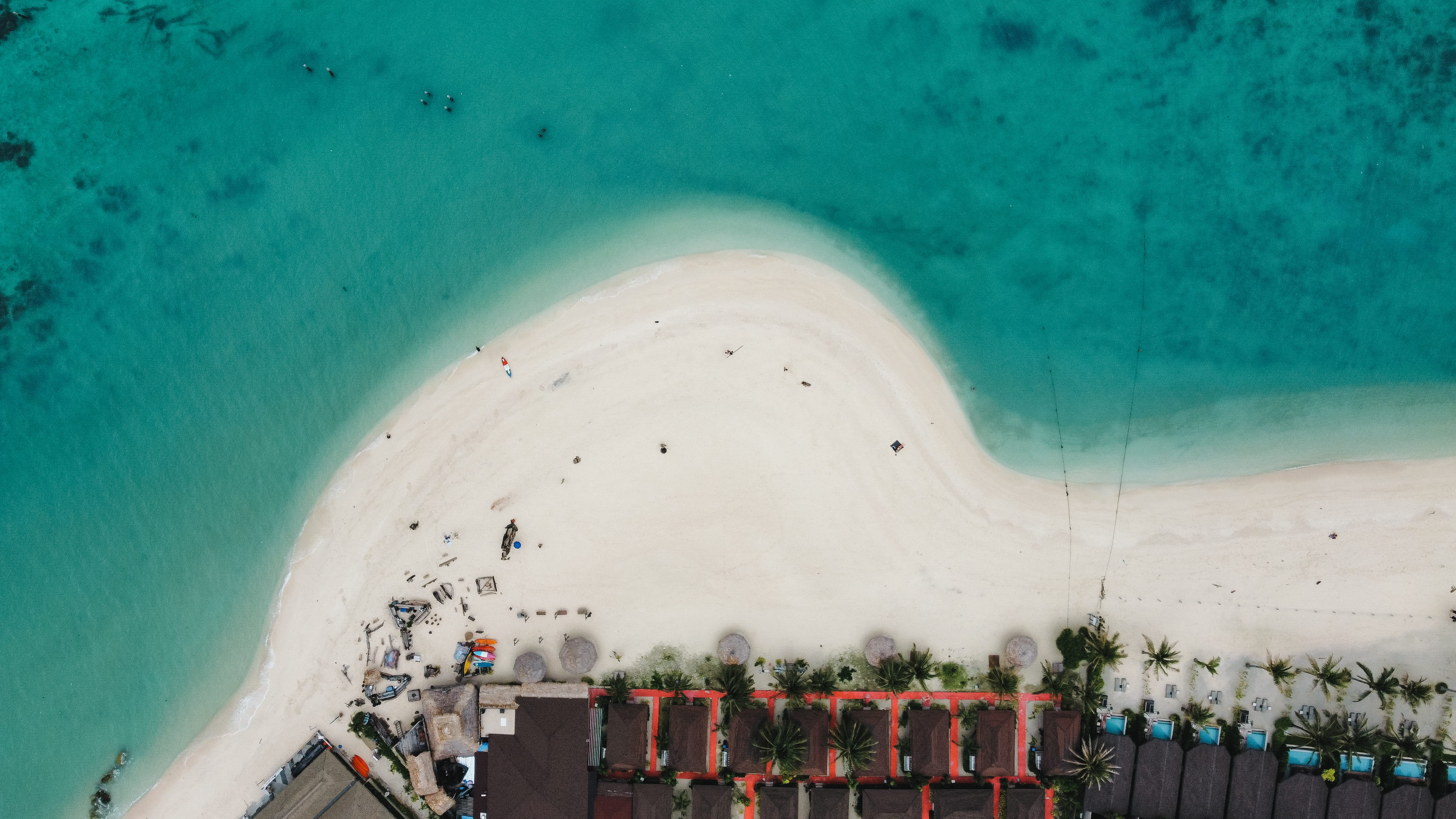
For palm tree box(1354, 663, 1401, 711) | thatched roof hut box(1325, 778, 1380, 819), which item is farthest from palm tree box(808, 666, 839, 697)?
palm tree box(1354, 663, 1401, 711)

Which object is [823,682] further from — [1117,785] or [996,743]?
[1117,785]

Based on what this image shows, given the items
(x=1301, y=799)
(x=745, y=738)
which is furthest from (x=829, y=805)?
(x=1301, y=799)

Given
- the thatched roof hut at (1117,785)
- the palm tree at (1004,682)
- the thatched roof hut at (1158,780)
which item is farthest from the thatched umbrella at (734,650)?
the thatched roof hut at (1158,780)

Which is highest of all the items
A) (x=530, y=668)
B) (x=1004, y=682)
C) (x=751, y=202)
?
(x=751, y=202)

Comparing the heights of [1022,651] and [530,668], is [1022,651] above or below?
above

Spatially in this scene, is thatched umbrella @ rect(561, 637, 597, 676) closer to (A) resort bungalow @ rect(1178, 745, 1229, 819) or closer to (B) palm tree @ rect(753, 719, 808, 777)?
(B) palm tree @ rect(753, 719, 808, 777)

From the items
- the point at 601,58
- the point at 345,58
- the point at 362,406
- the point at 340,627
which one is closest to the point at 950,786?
the point at 340,627

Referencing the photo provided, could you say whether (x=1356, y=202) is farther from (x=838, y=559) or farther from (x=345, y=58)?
(x=345, y=58)
